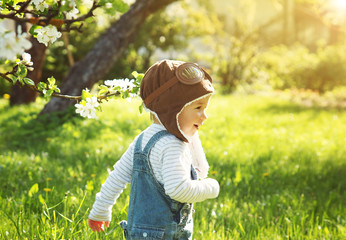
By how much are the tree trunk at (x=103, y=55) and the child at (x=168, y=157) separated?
13.6 ft

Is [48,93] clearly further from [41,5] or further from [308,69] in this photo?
[308,69]

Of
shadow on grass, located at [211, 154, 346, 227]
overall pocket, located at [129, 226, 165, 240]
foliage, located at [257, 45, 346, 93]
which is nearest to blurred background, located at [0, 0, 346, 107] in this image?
foliage, located at [257, 45, 346, 93]

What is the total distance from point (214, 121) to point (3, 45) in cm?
516

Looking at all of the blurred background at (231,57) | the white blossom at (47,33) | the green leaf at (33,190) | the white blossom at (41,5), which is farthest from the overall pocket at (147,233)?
the blurred background at (231,57)

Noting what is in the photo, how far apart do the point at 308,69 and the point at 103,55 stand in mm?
9025

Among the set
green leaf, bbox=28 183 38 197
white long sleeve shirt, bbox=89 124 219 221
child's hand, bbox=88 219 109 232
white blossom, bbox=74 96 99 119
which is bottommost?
green leaf, bbox=28 183 38 197

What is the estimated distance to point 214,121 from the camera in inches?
250

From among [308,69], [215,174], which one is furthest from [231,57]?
[215,174]

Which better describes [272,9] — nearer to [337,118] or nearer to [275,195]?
[337,118]

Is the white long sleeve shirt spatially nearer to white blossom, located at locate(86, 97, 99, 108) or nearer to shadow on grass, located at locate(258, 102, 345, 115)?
white blossom, located at locate(86, 97, 99, 108)

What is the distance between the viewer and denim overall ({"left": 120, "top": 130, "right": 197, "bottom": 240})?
185 centimetres

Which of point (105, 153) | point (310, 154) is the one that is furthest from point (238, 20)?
point (105, 153)

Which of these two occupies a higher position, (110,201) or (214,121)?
(110,201)

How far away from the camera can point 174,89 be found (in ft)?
5.85
